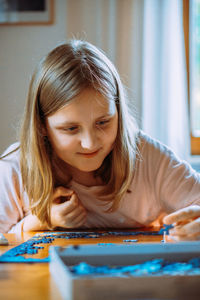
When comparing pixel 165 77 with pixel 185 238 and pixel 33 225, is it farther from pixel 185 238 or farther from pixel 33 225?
pixel 185 238

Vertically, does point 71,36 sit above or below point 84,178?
above

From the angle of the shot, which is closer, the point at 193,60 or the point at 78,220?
the point at 78,220

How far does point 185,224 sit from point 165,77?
1.80 metres

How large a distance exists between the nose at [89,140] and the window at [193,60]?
5.70ft

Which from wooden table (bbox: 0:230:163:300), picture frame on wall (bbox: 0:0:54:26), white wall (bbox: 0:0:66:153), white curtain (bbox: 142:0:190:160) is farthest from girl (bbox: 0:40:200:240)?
picture frame on wall (bbox: 0:0:54:26)

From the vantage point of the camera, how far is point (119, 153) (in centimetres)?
142

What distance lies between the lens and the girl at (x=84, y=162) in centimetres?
126

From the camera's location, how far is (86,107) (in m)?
1.22

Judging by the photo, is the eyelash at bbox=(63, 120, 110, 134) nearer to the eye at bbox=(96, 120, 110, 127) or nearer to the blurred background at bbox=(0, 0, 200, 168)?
the eye at bbox=(96, 120, 110, 127)

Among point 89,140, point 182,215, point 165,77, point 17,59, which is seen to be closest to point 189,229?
point 182,215

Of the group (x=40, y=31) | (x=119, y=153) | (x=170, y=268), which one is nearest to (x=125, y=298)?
(x=170, y=268)

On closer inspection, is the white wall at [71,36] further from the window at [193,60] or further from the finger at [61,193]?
the finger at [61,193]

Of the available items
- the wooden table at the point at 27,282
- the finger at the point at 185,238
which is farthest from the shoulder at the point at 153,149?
the wooden table at the point at 27,282

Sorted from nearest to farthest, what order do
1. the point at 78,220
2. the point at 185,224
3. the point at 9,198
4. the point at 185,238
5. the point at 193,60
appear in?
the point at 185,238, the point at 185,224, the point at 78,220, the point at 9,198, the point at 193,60
